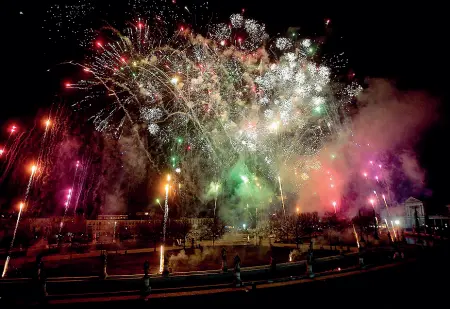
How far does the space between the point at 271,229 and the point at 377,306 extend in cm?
2113

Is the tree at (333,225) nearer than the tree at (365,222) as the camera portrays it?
Yes

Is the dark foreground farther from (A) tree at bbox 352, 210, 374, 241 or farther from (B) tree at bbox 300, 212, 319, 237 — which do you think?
(B) tree at bbox 300, 212, 319, 237

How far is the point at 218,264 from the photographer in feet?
50.2

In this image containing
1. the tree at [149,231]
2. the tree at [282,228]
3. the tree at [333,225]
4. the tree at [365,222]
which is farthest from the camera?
the tree at [149,231]

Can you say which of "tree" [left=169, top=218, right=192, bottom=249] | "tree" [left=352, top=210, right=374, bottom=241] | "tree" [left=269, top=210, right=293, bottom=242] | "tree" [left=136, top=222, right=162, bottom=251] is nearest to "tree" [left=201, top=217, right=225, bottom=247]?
"tree" [left=169, top=218, right=192, bottom=249]

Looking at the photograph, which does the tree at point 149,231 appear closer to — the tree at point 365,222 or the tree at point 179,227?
the tree at point 179,227

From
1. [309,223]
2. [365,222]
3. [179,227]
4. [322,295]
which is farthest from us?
[179,227]

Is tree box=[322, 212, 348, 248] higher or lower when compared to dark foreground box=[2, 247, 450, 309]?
higher

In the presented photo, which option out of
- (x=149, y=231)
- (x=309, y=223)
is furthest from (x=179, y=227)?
(x=309, y=223)

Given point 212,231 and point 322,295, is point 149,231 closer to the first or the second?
point 212,231

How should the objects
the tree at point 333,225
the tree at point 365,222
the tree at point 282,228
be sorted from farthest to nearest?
the tree at point 282,228 < the tree at point 365,222 < the tree at point 333,225

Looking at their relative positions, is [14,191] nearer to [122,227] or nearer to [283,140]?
[122,227]

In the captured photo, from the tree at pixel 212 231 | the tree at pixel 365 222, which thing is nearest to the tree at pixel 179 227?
the tree at pixel 212 231

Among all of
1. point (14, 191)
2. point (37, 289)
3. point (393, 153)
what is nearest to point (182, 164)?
point (14, 191)
